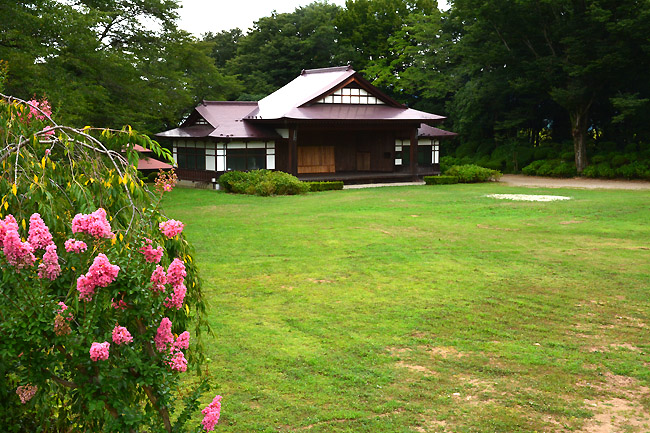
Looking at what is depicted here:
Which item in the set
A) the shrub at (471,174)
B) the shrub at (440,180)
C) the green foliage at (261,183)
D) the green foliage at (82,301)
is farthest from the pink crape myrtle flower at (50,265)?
the shrub at (471,174)

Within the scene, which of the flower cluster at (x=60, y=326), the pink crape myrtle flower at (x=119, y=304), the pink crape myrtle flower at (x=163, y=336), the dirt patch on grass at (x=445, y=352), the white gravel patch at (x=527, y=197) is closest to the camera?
the flower cluster at (x=60, y=326)

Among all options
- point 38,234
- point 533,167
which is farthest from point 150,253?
point 533,167

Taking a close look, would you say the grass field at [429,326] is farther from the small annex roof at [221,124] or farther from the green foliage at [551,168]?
the green foliage at [551,168]

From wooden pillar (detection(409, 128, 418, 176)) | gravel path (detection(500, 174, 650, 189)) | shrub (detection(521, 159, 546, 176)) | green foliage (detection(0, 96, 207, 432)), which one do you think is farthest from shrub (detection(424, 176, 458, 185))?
green foliage (detection(0, 96, 207, 432))

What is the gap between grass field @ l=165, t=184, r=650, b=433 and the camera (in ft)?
23.0

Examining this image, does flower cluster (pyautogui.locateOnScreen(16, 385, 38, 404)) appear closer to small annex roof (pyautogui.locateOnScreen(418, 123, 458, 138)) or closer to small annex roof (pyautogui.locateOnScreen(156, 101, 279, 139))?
small annex roof (pyautogui.locateOnScreen(156, 101, 279, 139))

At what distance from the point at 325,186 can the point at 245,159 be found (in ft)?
15.2

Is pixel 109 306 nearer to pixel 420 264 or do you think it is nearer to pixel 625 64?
pixel 420 264

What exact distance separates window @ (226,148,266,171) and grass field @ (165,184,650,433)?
14909 millimetres

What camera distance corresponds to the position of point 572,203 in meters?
26.0

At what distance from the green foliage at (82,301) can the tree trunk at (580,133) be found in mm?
38905

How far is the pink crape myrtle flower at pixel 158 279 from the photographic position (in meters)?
4.34

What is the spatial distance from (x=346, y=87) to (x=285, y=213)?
52.5 ft

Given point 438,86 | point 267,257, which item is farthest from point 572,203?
point 438,86
